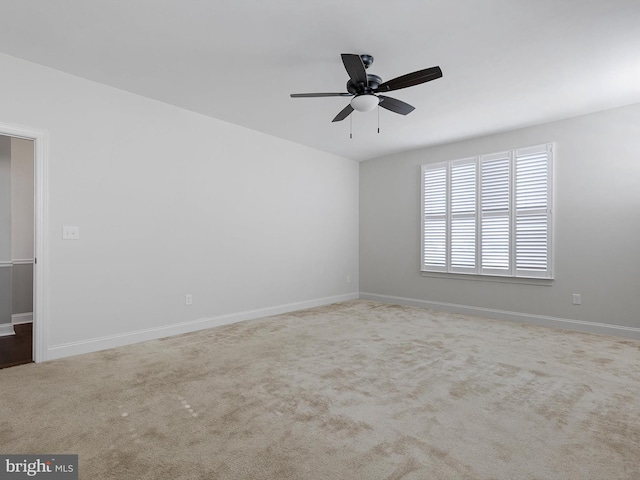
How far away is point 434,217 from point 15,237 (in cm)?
649

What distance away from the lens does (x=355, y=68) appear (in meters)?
2.80

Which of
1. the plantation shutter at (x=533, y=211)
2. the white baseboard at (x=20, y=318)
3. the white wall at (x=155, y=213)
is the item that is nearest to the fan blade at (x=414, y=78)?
the white wall at (x=155, y=213)

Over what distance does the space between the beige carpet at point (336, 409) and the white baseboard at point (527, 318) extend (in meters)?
0.32

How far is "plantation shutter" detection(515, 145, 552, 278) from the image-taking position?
16.1ft

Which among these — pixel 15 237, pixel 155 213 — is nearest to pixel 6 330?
pixel 15 237

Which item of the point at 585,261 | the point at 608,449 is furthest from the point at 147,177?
the point at 585,261

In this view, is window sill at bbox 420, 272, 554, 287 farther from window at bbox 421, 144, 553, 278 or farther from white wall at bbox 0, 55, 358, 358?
white wall at bbox 0, 55, 358, 358

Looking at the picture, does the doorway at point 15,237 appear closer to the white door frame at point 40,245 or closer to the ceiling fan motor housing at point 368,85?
the white door frame at point 40,245

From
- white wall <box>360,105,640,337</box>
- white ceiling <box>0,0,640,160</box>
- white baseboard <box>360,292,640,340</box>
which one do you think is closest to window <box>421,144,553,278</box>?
white wall <box>360,105,640,337</box>

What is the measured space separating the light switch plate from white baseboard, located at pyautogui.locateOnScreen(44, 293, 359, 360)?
106cm

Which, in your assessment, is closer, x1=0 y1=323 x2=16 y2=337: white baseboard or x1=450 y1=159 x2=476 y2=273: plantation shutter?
x1=0 y1=323 x2=16 y2=337: white baseboard

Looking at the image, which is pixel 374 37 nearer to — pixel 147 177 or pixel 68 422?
pixel 147 177

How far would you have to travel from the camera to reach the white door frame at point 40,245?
338 cm

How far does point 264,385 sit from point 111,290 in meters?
2.17
